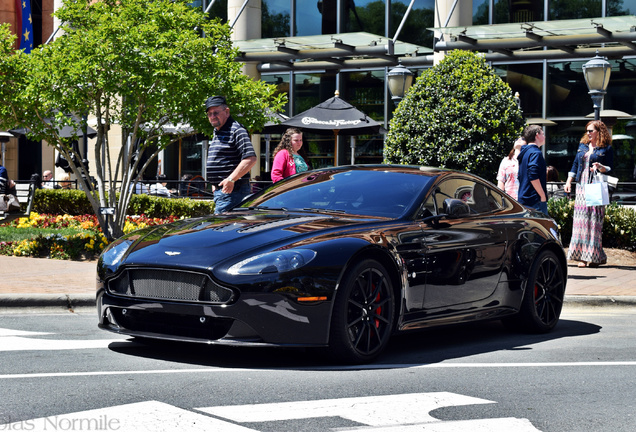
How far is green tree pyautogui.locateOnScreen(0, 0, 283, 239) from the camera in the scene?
13352 mm

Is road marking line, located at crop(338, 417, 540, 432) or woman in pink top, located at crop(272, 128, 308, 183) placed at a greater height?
woman in pink top, located at crop(272, 128, 308, 183)

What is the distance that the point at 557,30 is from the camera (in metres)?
22.6

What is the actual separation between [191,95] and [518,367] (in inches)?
335

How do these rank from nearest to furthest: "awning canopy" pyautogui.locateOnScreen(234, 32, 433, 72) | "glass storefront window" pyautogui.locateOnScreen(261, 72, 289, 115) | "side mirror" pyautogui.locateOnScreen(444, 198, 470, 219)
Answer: "side mirror" pyautogui.locateOnScreen(444, 198, 470, 219), "awning canopy" pyautogui.locateOnScreen(234, 32, 433, 72), "glass storefront window" pyautogui.locateOnScreen(261, 72, 289, 115)

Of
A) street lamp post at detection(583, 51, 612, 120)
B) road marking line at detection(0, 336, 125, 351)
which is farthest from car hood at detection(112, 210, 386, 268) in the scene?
street lamp post at detection(583, 51, 612, 120)

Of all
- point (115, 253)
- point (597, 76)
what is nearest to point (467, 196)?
point (115, 253)

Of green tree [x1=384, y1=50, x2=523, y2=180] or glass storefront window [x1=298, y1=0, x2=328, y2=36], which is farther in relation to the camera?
glass storefront window [x1=298, y1=0, x2=328, y2=36]

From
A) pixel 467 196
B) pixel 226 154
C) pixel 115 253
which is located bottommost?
pixel 115 253

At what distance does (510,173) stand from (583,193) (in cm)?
104

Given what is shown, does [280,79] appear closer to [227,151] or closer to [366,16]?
[366,16]

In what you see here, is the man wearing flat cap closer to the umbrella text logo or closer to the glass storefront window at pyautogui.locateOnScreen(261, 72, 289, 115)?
the umbrella text logo

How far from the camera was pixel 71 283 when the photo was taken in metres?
9.98

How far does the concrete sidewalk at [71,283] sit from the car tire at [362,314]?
3.66m

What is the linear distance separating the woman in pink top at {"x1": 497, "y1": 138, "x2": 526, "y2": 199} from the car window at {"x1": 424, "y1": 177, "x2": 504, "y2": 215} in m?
5.09
